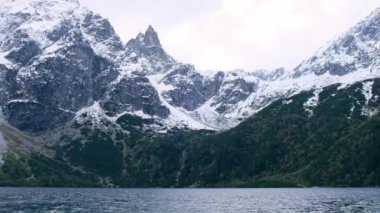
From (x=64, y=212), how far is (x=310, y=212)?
6589 centimetres

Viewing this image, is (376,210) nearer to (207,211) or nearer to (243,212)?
(243,212)

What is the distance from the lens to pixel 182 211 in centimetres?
16438

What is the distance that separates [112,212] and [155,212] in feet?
39.4

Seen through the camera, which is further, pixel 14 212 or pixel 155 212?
pixel 155 212

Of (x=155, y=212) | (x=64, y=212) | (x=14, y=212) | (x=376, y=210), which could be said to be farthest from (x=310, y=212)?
(x=14, y=212)

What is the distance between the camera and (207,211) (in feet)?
544

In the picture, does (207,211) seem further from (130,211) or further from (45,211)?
(45,211)

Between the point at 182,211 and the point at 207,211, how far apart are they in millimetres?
7369

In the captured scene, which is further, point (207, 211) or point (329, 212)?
point (207, 211)

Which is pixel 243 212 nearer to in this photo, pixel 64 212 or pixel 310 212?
pixel 310 212

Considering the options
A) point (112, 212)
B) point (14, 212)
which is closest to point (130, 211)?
point (112, 212)

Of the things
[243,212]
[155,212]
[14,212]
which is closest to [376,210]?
[243,212]

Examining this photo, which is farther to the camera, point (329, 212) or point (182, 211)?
point (182, 211)

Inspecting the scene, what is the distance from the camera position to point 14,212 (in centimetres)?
14762
